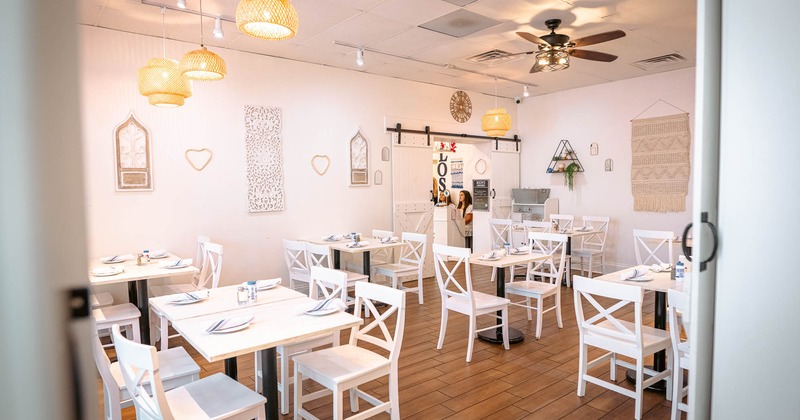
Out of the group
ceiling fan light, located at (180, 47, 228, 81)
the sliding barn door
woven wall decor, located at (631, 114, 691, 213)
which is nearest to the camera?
ceiling fan light, located at (180, 47, 228, 81)

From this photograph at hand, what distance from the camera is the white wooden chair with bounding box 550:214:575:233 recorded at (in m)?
7.05

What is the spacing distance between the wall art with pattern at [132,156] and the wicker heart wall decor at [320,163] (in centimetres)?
190

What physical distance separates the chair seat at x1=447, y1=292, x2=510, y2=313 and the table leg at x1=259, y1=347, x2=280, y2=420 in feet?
6.43

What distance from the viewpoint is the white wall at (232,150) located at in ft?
14.7

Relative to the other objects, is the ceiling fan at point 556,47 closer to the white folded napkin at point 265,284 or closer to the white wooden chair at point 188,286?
the white folded napkin at point 265,284

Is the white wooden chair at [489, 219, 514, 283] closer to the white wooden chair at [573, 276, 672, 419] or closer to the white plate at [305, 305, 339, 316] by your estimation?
the white wooden chair at [573, 276, 672, 419]

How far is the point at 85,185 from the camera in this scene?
0.63 meters

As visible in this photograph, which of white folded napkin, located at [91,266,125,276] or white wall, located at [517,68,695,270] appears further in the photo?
white wall, located at [517,68,695,270]

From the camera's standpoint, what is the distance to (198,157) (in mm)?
5047

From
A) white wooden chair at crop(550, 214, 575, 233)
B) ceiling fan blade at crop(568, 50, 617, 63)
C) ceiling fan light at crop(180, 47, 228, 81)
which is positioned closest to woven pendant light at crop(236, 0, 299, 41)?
ceiling fan light at crop(180, 47, 228, 81)

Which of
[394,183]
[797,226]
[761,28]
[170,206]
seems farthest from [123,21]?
[797,226]

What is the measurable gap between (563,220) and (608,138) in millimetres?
1499

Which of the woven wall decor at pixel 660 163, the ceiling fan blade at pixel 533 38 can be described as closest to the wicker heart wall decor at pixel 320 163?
the ceiling fan blade at pixel 533 38

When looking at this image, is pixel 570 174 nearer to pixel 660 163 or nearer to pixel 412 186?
pixel 660 163
